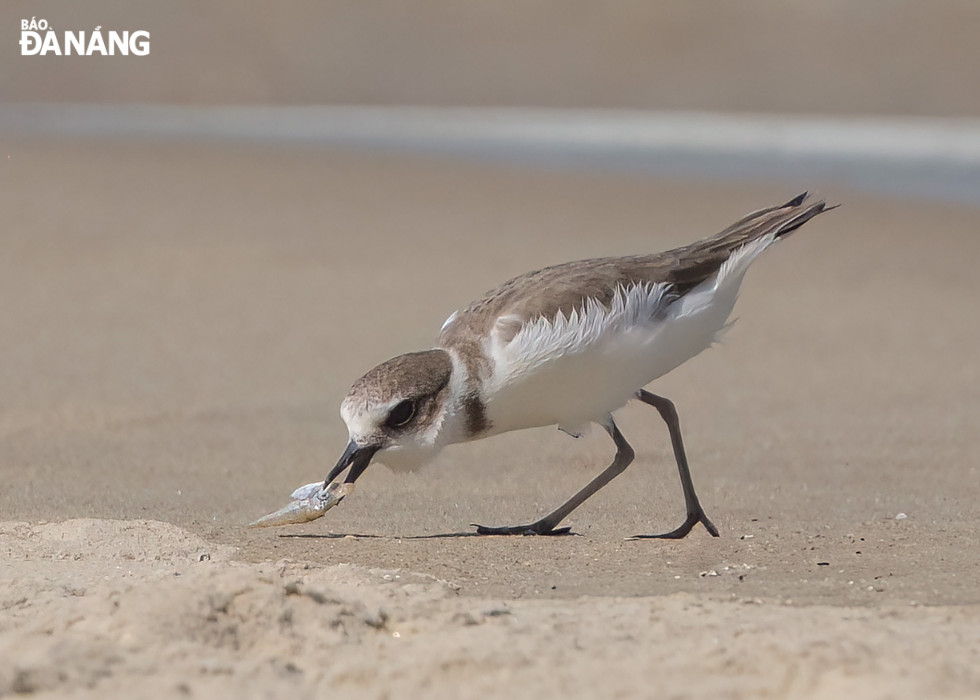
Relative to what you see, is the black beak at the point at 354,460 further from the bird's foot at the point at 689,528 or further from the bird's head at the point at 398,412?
the bird's foot at the point at 689,528

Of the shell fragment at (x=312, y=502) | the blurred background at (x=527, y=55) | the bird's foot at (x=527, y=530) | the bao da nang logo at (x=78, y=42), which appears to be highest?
the bao da nang logo at (x=78, y=42)

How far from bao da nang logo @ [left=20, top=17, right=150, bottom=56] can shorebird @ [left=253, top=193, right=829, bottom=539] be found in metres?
32.0

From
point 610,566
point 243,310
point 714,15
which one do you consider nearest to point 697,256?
point 610,566

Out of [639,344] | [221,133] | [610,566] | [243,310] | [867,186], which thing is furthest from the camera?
[221,133]

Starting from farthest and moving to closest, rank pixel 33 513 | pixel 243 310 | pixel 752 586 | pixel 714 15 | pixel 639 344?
pixel 714 15
pixel 243 310
pixel 33 513
pixel 639 344
pixel 752 586

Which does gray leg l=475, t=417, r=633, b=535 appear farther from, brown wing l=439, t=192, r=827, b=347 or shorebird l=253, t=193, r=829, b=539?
brown wing l=439, t=192, r=827, b=347

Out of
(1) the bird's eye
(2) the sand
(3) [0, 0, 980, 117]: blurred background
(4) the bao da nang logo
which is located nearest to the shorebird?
(1) the bird's eye

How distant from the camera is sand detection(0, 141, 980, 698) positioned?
11.0ft

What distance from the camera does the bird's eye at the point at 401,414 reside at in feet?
15.1

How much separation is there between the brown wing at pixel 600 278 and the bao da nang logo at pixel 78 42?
1254 inches

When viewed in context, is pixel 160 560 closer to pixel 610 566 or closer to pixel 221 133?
pixel 610 566

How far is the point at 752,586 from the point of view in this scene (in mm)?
4172

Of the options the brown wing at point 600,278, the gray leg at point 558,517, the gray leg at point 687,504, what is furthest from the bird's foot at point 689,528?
the brown wing at point 600,278

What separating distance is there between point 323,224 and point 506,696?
36.7ft
